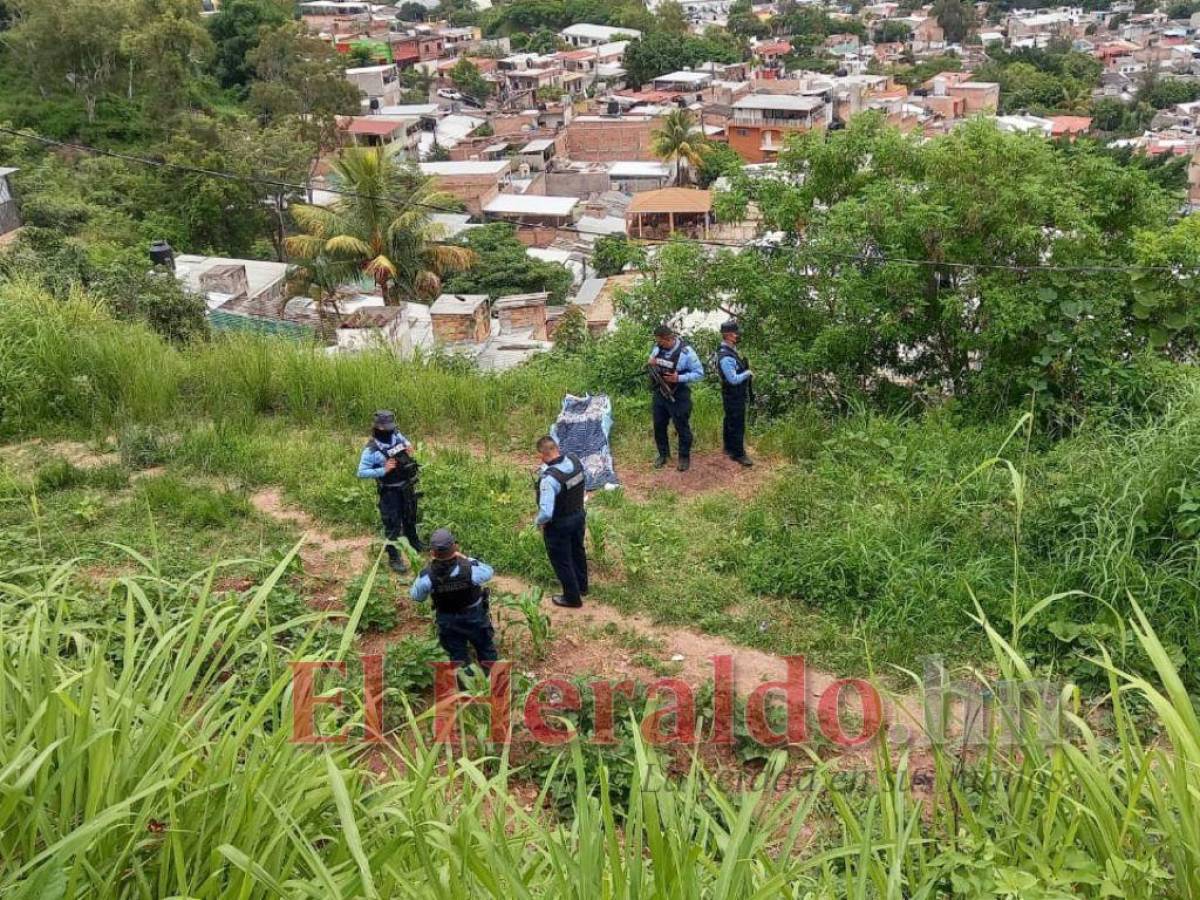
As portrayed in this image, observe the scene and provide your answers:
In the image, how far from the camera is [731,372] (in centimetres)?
Answer: 732

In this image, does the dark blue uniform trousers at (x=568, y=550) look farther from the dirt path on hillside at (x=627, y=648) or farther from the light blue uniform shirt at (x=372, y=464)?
the light blue uniform shirt at (x=372, y=464)

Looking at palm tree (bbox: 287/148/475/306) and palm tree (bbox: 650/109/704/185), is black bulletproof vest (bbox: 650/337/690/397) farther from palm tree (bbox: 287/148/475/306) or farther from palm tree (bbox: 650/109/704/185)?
palm tree (bbox: 650/109/704/185)

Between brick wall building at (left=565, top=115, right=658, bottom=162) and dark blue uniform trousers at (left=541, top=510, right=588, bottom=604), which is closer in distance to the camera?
dark blue uniform trousers at (left=541, top=510, right=588, bottom=604)

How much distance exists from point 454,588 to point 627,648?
3.70ft

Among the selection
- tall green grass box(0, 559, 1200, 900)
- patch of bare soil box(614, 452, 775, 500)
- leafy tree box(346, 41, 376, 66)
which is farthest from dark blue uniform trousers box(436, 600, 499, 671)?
leafy tree box(346, 41, 376, 66)

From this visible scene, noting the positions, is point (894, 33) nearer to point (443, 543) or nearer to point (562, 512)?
point (562, 512)

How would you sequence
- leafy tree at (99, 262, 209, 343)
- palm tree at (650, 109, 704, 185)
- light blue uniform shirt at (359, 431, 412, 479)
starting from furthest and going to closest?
palm tree at (650, 109, 704, 185) → leafy tree at (99, 262, 209, 343) → light blue uniform shirt at (359, 431, 412, 479)

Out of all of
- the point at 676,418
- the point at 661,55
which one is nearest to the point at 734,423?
the point at 676,418

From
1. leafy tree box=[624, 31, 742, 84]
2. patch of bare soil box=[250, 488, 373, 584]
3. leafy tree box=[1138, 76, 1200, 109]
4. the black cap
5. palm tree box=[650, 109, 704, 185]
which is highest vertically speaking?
the black cap

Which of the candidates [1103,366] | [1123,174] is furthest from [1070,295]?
[1123,174]

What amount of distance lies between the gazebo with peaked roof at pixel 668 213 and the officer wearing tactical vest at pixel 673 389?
27.4 metres

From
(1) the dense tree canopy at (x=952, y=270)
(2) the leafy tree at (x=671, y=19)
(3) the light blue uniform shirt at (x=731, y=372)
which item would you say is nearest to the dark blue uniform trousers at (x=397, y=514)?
(3) the light blue uniform shirt at (x=731, y=372)

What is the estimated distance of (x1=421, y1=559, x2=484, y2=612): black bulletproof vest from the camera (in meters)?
4.91

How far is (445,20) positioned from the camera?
7956 cm
